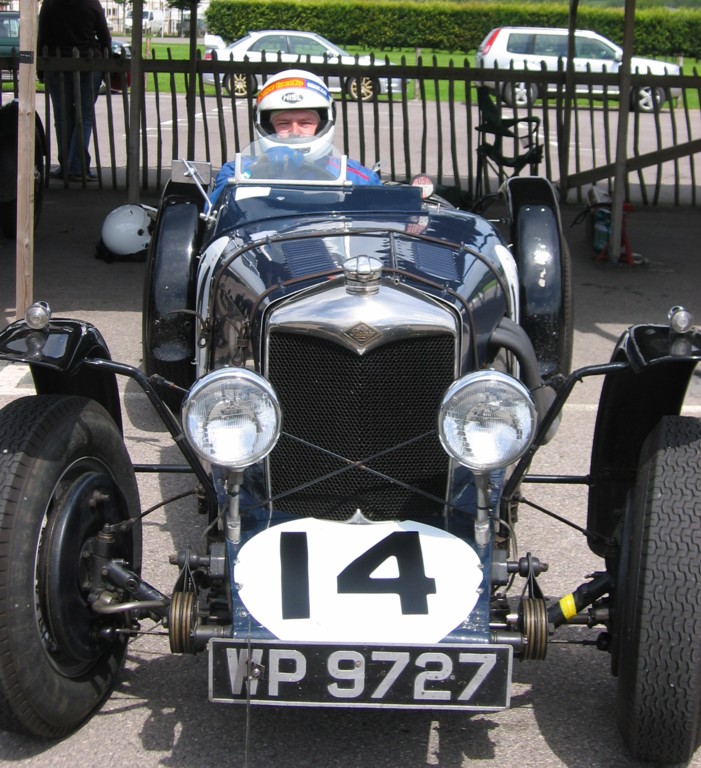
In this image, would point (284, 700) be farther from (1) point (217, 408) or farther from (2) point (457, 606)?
(1) point (217, 408)

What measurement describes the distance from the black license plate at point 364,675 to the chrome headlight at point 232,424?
0.45m

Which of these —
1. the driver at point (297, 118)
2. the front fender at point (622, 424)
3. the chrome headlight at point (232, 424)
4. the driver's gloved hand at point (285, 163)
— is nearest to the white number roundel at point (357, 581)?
the chrome headlight at point (232, 424)

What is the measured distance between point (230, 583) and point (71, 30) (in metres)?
9.34

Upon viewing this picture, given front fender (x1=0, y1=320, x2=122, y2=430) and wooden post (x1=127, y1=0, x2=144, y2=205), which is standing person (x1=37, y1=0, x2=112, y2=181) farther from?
front fender (x1=0, y1=320, x2=122, y2=430)

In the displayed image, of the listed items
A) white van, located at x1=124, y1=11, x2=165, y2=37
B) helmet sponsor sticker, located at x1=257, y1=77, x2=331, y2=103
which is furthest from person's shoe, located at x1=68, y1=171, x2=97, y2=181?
white van, located at x1=124, y1=11, x2=165, y2=37

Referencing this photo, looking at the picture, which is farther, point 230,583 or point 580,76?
point 580,76

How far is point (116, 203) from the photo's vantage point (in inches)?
426

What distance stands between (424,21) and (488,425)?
118 feet

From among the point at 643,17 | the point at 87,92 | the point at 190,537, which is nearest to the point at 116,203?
the point at 87,92

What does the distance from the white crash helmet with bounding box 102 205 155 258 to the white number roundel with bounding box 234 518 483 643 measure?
19.6ft

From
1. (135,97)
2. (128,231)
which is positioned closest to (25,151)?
(128,231)

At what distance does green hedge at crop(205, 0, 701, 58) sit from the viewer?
1422 inches

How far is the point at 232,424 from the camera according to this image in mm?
2797

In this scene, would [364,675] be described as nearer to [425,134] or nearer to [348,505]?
[348,505]
